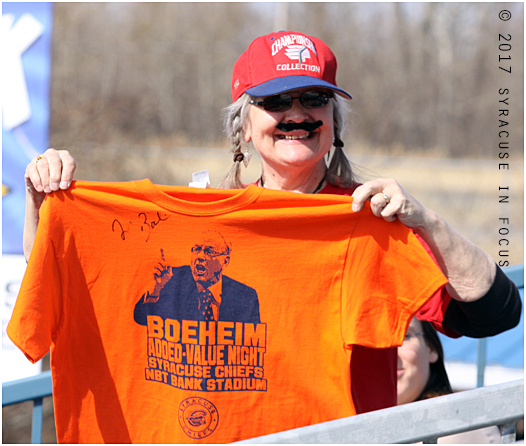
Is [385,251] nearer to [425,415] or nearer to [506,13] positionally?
[425,415]

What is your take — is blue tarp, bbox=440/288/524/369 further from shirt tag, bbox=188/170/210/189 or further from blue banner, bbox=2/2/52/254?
blue banner, bbox=2/2/52/254

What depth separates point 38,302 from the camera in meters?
1.75

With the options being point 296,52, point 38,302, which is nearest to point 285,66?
point 296,52

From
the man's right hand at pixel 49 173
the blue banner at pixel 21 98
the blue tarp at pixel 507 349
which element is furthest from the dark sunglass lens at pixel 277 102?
the blue tarp at pixel 507 349

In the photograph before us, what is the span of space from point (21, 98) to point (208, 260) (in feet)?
9.56

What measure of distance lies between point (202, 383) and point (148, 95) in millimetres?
18152

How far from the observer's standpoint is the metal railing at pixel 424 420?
4.09 ft

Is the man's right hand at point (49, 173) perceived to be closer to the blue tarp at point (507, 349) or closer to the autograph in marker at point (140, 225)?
the autograph in marker at point (140, 225)

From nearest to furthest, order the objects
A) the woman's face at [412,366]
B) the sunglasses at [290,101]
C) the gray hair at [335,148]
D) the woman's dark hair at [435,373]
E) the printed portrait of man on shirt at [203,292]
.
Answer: the printed portrait of man on shirt at [203,292] < the sunglasses at [290,101] < the gray hair at [335,148] < the woman's face at [412,366] < the woman's dark hair at [435,373]

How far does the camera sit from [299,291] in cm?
186

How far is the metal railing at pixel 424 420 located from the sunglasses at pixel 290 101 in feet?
3.66

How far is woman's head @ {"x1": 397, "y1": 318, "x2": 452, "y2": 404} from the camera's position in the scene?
2.95 metres

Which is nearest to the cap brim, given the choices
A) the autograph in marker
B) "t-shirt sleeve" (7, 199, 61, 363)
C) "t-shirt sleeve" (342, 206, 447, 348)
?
"t-shirt sleeve" (342, 206, 447, 348)

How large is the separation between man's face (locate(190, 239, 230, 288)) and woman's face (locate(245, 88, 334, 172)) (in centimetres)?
40
